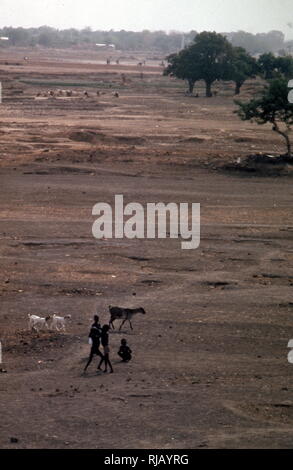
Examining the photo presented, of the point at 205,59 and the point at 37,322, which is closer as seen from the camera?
the point at 37,322

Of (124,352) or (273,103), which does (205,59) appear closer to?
(273,103)

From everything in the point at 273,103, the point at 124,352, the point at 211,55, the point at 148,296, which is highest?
the point at 211,55

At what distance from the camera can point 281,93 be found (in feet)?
127

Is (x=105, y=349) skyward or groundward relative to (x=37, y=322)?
skyward

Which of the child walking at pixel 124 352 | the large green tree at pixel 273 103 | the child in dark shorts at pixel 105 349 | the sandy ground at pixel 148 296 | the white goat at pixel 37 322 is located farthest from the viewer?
the large green tree at pixel 273 103

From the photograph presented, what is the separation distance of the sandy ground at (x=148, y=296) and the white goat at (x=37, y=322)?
0.24 m

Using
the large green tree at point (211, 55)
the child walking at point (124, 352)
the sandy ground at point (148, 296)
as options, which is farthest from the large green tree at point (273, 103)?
the large green tree at point (211, 55)

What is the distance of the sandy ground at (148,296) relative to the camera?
1366cm

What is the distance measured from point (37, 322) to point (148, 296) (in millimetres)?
3727

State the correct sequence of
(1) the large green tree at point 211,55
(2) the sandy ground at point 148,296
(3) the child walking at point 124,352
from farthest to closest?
1. (1) the large green tree at point 211,55
2. (3) the child walking at point 124,352
3. (2) the sandy ground at point 148,296

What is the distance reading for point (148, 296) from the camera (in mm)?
20844

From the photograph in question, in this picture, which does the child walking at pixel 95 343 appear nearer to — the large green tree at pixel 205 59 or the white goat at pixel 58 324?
the white goat at pixel 58 324

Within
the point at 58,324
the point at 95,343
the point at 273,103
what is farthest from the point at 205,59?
the point at 95,343

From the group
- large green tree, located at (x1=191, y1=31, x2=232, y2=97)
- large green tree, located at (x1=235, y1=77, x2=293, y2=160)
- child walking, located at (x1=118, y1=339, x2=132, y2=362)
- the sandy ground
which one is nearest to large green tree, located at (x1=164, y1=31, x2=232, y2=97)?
large green tree, located at (x1=191, y1=31, x2=232, y2=97)
